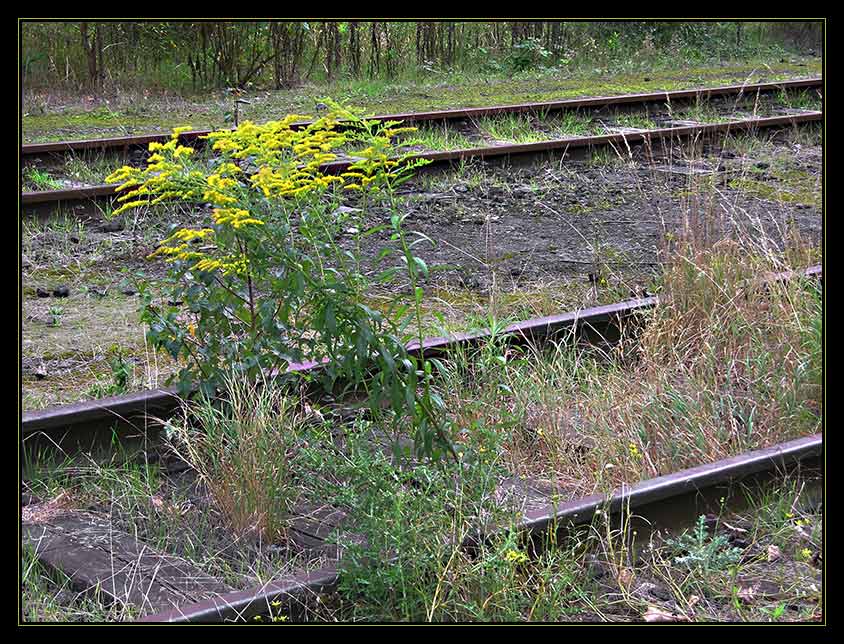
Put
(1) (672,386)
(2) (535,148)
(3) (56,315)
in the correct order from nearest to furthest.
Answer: (1) (672,386) < (3) (56,315) < (2) (535,148)

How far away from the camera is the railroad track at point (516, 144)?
7938mm

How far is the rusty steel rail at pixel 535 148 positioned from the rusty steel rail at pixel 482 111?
16.0 inches

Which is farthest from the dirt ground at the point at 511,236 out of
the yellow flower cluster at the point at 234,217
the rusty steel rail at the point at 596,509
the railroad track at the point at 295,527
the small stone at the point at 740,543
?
the small stone at the point at 740,543

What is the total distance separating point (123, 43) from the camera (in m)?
14.7

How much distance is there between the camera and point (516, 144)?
980cm

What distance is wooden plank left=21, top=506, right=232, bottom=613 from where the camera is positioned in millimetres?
3549

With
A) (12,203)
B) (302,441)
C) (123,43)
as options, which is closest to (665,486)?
(302,441)

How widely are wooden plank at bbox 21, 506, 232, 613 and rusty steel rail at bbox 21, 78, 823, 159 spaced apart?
409cm

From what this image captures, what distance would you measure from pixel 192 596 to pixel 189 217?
481 centimetres

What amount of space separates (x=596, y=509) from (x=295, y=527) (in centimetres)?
114

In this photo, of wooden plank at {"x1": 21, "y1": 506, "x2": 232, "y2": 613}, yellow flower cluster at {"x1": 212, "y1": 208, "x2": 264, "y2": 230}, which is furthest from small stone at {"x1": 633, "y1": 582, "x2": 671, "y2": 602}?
yellow flower cluster at {"x1": 212, "y1": 208, "x2": 264, "y2": 230}

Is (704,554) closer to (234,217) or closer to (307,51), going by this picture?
(234,217)

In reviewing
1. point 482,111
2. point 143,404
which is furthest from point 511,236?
point 143,404

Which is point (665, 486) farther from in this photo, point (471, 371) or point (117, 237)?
point (117, 237)
